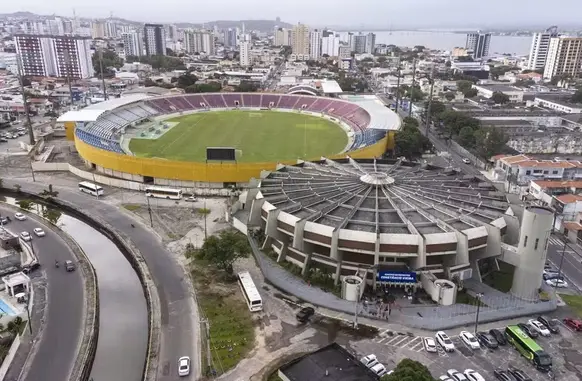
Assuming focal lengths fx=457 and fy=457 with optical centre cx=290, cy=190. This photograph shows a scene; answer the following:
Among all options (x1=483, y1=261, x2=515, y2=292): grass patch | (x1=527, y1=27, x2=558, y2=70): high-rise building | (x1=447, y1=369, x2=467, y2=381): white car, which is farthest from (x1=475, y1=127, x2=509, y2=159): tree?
(x1=527, y1=27, x2=558, y2=70): high-rise building

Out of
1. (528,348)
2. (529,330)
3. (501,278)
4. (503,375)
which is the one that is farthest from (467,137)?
(503,375)

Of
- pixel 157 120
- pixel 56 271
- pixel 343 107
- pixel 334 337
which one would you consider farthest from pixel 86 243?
pixel 343 107

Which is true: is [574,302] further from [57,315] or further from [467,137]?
[467,137]

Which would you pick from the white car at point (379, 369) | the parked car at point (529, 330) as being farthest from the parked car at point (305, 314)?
the parked car at point (529, 330)

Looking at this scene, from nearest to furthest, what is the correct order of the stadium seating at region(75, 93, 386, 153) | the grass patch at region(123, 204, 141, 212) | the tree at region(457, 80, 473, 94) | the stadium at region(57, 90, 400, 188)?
the grass patch at region(123, 204, 141, 212), the stadium at region(57, 90, 400, 188), the stadium seating at region(75, 93, 386, 153), the tree at region(457, 80, 473, 94)

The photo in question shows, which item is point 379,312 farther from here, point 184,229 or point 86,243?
point 86,243

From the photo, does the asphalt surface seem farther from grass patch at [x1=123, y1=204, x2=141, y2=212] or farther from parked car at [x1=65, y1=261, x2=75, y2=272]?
grass patch at [x1=123, y1=204, x2=141, y2=212]
